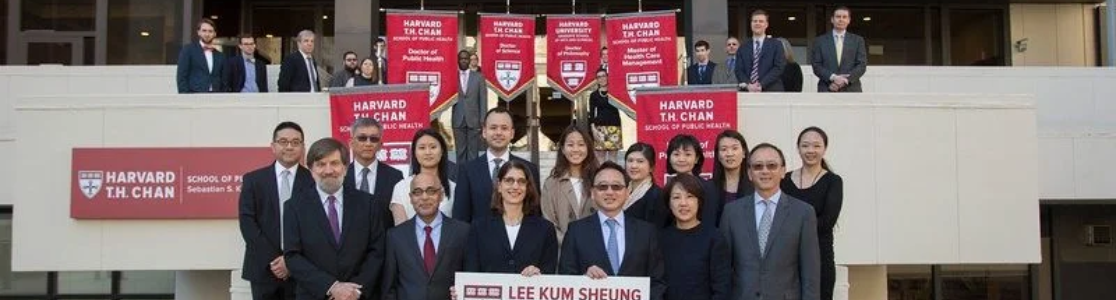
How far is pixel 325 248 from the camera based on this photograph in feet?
18.7

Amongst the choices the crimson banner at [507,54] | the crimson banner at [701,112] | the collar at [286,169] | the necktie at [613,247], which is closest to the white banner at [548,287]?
the necktie at [613,247]

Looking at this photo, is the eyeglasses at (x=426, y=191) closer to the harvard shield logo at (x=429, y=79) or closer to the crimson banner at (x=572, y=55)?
the harvard shield logo at (x=429, y=79)

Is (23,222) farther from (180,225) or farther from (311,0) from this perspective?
(311,0)

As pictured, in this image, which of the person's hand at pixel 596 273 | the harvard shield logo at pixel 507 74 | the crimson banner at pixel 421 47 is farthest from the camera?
the harvard shield logo at pixel 507 74

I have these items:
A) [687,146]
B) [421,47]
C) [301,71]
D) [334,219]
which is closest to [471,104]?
[421,47]

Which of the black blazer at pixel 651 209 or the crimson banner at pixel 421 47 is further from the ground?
the crimson banner at pixel 421 47

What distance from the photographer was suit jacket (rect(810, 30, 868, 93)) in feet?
36.9

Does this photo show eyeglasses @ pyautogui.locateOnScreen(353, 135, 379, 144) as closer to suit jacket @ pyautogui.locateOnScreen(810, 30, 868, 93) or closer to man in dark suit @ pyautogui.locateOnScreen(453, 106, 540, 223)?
man in dark suit @ pyautogui.locateOnScreen(453, 106, 540, 223)

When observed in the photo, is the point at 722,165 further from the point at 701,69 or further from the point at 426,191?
the point at 701,69

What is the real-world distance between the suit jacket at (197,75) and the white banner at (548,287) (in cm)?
673

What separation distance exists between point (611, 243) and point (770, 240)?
32.3 inches

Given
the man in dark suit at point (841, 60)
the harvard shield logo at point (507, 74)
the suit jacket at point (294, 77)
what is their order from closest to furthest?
the man in dark suit at point (841, 60)
the suit jacket at point (294, 77)
the harvard shield logo at point (507, 74)

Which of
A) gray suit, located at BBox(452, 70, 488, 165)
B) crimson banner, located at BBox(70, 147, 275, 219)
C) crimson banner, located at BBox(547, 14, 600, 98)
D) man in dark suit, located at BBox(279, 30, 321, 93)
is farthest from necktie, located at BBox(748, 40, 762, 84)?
crimson banner, located at BBox(70, 147, 275, 219)

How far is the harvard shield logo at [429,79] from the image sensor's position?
12.3 m
